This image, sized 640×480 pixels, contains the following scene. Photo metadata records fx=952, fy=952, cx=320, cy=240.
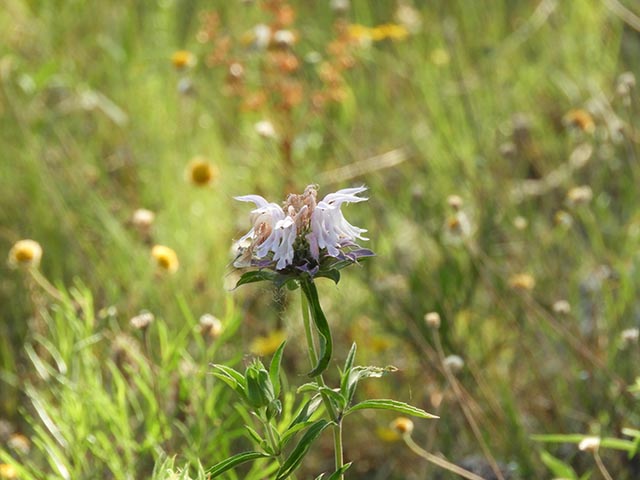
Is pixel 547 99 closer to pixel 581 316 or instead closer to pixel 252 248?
pixel 581 316

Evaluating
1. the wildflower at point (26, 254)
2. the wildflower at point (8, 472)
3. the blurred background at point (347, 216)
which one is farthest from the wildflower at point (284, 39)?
the wildflower at point (8, 472)

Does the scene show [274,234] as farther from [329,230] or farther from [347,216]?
[347,216]

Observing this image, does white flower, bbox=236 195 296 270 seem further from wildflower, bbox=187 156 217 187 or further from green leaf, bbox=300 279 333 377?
wildflower, bbox=187 156 217 187

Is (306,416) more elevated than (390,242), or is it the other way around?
(306,416)

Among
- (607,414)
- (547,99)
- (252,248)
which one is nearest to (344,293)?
(607,414)

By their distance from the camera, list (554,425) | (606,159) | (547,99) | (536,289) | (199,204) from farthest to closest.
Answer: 1. (547,99)
2. (199,204)
3. (606,159)
4. (536,289)
5. (554,425)

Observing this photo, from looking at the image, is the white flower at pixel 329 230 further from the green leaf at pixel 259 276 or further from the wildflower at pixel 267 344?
the wildflower at pixel 267 344

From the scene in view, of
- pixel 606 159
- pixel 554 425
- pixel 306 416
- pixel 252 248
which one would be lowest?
pixel 554 425

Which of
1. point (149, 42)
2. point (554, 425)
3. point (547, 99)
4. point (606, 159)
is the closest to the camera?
point (554, 425)
